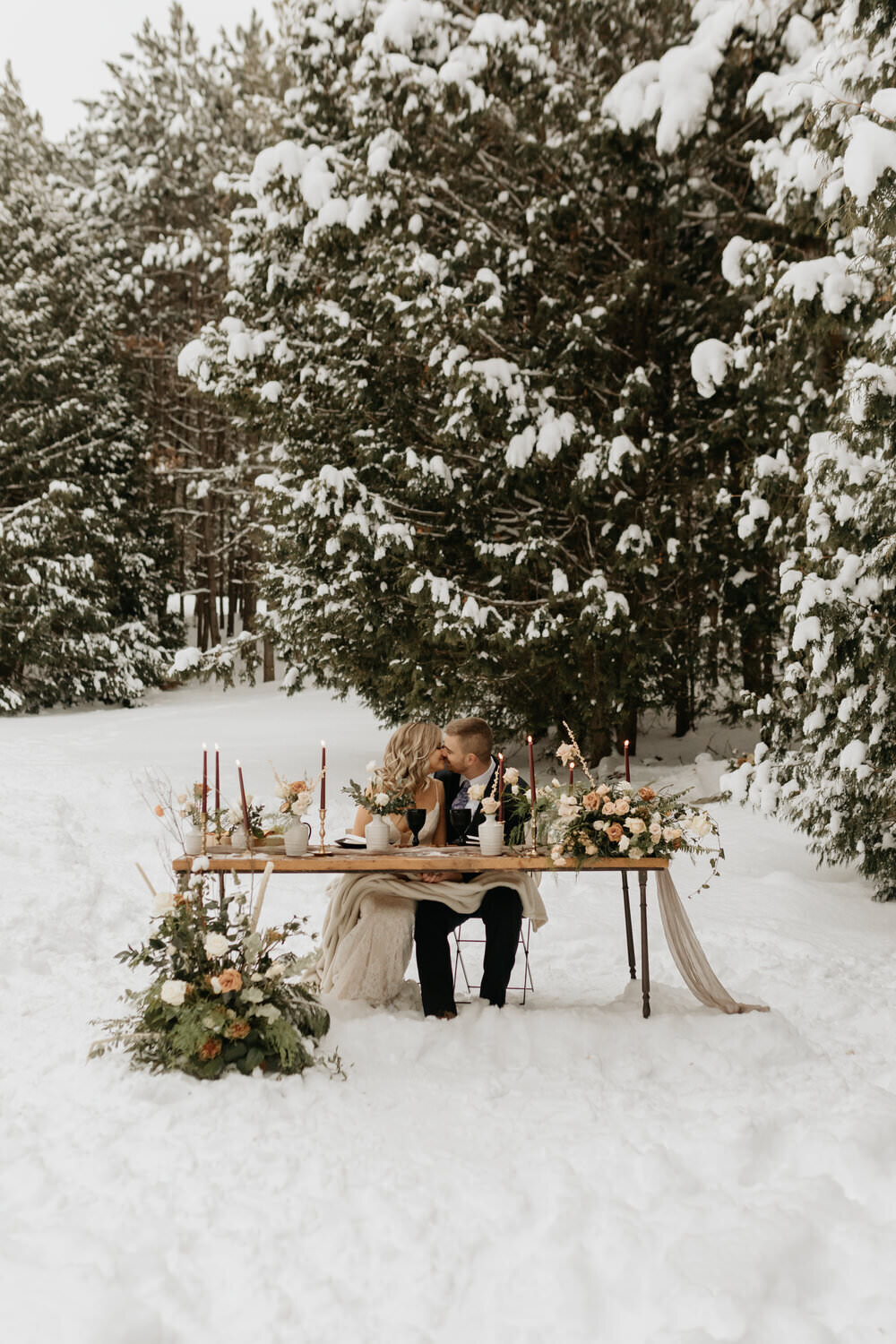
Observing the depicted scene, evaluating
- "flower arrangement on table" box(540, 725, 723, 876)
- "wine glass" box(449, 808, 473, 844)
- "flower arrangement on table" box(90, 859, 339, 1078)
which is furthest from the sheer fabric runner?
"flower arrangement on table" box(90, 859, 339, 1078)

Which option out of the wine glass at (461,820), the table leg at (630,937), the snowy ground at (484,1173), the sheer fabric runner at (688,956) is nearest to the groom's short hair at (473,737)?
the wine glass at (461,820)

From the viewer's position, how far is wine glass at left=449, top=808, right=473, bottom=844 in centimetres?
503

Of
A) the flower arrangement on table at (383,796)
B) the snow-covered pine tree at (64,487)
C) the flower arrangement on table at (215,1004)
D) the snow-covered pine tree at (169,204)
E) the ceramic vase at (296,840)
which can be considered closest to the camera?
the flower arrangement on table at (215,1004)

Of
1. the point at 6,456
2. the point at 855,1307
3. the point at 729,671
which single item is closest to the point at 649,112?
the point at 729,671

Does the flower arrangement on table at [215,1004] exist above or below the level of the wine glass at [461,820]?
below

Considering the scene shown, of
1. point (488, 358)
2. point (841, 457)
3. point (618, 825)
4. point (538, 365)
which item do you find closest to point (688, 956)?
point (618, 825)

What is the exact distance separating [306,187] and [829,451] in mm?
5018

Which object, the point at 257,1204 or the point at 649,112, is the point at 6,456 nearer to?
the point at 649,112

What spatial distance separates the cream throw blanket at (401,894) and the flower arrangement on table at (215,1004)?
1.85 ft

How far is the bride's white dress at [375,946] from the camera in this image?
15.1 feet

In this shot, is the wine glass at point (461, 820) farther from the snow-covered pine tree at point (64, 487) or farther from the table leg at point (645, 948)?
the snow-covered pine tree at point (64, 487)

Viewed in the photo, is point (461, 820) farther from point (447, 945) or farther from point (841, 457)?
point (841, 457)

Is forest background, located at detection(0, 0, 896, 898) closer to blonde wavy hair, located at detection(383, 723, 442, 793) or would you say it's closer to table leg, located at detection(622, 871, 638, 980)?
table leg, located at detection(622, 871, 638, 980)

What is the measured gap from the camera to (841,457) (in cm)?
591
